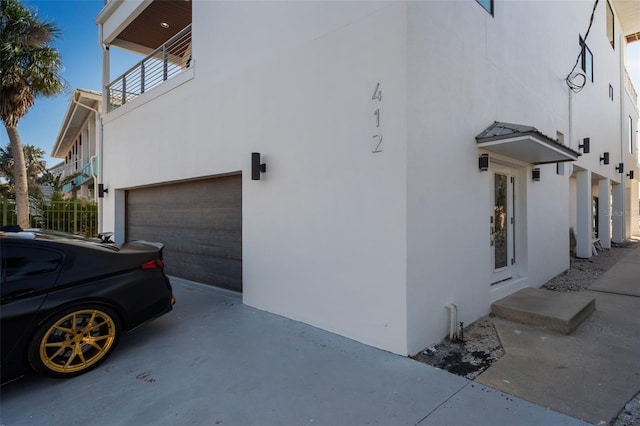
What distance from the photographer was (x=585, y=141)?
887 cm

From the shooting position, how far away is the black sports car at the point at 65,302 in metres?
2.89

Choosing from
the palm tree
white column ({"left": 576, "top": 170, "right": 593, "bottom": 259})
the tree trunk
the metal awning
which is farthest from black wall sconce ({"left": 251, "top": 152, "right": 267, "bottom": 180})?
white column ({"left": 576, "top": 170, "right": 593, "bottom": 259})

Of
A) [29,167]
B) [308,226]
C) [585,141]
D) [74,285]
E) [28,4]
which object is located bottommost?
[74,285]

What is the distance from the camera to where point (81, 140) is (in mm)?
21750

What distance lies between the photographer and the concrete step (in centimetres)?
421

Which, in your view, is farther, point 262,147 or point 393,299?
point 262,147

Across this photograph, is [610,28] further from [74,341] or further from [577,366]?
[74,341]

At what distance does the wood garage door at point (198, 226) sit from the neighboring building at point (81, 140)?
33.2 ft

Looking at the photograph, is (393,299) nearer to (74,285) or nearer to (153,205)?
(74,285)

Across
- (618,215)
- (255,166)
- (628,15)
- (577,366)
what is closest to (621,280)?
(577,366)

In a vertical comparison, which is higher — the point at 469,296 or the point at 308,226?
the point at 308,226

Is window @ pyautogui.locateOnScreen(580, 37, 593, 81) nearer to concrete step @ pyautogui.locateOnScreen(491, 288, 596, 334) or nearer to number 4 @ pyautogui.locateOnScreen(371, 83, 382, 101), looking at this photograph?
concrete step @ pyautogui.locateOnScreen(491, 288, 596, 334)

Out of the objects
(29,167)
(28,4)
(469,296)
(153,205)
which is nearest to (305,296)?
(469,296)

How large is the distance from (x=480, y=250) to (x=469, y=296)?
698 millimetres
